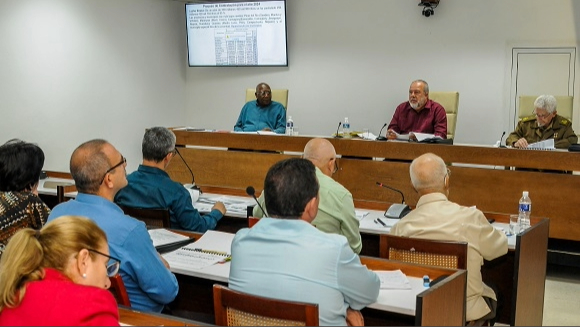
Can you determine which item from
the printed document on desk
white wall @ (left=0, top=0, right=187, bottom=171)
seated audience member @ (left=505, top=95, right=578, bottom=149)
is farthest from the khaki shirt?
white wall @ (left=0, top=0, right=187, bottom=171)

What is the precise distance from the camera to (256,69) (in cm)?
947

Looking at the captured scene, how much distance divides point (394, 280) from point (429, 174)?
0.80 metres

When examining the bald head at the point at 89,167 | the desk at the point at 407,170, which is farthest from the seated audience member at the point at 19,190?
the desk at the point at 407,170

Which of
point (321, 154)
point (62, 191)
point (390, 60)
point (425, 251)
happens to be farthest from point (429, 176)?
point (390, 60)

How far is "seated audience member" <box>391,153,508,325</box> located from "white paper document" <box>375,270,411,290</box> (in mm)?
471

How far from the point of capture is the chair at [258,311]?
213 centimetres

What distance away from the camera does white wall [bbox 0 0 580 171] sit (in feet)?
25.4

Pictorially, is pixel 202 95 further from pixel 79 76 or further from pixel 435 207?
pixel 435 207

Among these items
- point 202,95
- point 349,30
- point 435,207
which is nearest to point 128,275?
point 435,207

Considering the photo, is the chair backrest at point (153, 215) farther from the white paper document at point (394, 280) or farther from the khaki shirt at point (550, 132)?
the khaki shirt at point (550, 132)

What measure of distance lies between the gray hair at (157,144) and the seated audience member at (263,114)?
386cm

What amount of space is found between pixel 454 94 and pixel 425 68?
3.41 ft

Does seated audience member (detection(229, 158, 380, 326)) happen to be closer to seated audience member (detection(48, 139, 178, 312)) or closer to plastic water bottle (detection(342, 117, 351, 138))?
seated audience member (detection(48, 139, 178, 312))

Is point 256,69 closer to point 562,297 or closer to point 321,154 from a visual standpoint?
point 562,297
